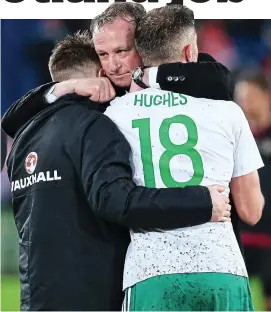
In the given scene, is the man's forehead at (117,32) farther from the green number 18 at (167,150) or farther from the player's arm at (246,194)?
the player's arm at (246,194)

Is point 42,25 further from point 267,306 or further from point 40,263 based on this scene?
point 40,263

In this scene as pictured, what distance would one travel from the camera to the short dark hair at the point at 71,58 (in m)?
2.37

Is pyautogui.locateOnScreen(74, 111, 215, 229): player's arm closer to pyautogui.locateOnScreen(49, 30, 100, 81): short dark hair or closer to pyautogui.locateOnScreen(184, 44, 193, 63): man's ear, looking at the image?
pyautogui.locateOnScreen(184, 44, 193, 63): man's ear

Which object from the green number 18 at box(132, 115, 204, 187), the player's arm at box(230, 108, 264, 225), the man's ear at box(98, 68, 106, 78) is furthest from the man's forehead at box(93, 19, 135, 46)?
the player's arm at box(230, 108, 264, 225)

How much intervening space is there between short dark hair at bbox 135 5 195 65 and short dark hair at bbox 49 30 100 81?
0.25 meters

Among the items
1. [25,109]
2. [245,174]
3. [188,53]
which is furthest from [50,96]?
[245,174]

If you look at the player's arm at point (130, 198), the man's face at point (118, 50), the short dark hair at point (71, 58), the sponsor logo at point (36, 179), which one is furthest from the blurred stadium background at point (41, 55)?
the player's arm at point (130, 198)

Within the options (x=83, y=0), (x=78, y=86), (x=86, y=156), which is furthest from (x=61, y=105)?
(x=83, y=0)

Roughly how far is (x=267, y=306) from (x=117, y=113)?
110 inches

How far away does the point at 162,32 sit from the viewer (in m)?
2.12

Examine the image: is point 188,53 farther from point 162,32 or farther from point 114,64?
point 114,64

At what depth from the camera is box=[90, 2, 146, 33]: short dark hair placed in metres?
2.30

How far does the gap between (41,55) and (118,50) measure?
247 cm

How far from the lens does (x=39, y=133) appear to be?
2.18 meters
